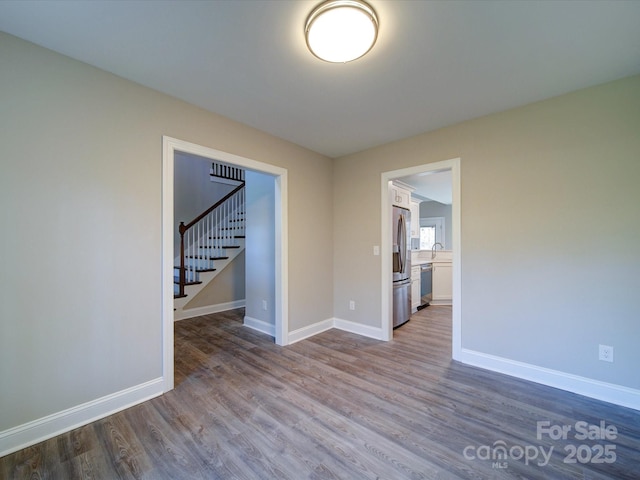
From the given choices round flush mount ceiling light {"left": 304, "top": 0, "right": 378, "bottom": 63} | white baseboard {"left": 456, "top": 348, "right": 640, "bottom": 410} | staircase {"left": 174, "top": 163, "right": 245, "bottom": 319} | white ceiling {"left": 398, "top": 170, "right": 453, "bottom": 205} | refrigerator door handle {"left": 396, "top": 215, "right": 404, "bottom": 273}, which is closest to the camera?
round flush mount ceiling light {"left": 304, "top": 0, "right": 378, "bottom": 63}

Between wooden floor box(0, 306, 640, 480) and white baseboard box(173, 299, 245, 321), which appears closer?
wooden floor box(0, 306, 640, 480)

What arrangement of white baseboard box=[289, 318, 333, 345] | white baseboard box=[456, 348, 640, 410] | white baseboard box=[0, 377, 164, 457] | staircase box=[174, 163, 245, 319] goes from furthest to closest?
staircase box=[174, 163, 245, 319]
white baseboard box=[289, 318, 333, 345]
white baseboard box=[456, 348, 640, 410]
white baseboard box=[0, 377, 164, 457]

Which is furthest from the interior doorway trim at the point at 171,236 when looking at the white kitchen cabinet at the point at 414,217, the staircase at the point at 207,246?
the white kitchen cabinet at the point at 414,217

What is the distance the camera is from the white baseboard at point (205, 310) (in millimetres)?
4527

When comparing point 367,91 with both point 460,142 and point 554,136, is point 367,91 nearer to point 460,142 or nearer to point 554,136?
point 460,142

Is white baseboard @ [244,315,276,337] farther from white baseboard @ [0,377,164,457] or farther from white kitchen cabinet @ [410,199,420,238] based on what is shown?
white kitchen cabinet @ [410,199,420,238]

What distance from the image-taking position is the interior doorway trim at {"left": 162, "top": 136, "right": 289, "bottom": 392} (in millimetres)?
2291

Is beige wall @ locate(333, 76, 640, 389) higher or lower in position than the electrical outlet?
higher

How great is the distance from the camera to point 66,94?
186 centimetres

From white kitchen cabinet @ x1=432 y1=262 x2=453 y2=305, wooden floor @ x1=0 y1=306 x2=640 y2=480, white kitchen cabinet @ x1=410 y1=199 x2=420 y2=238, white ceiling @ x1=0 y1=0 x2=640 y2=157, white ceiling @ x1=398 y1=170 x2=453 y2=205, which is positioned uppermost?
white ceiling @ x1=0 y1=0 x2=640 y2=157

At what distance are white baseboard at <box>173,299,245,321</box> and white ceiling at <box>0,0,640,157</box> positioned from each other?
350 cm

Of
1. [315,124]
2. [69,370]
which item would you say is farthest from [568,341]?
[69,370]

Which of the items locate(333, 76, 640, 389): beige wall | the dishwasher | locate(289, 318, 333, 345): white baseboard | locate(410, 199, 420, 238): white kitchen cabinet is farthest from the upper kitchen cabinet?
the dishwasher

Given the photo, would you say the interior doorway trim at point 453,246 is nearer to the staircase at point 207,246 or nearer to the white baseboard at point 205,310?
the staircase at point 207,246
